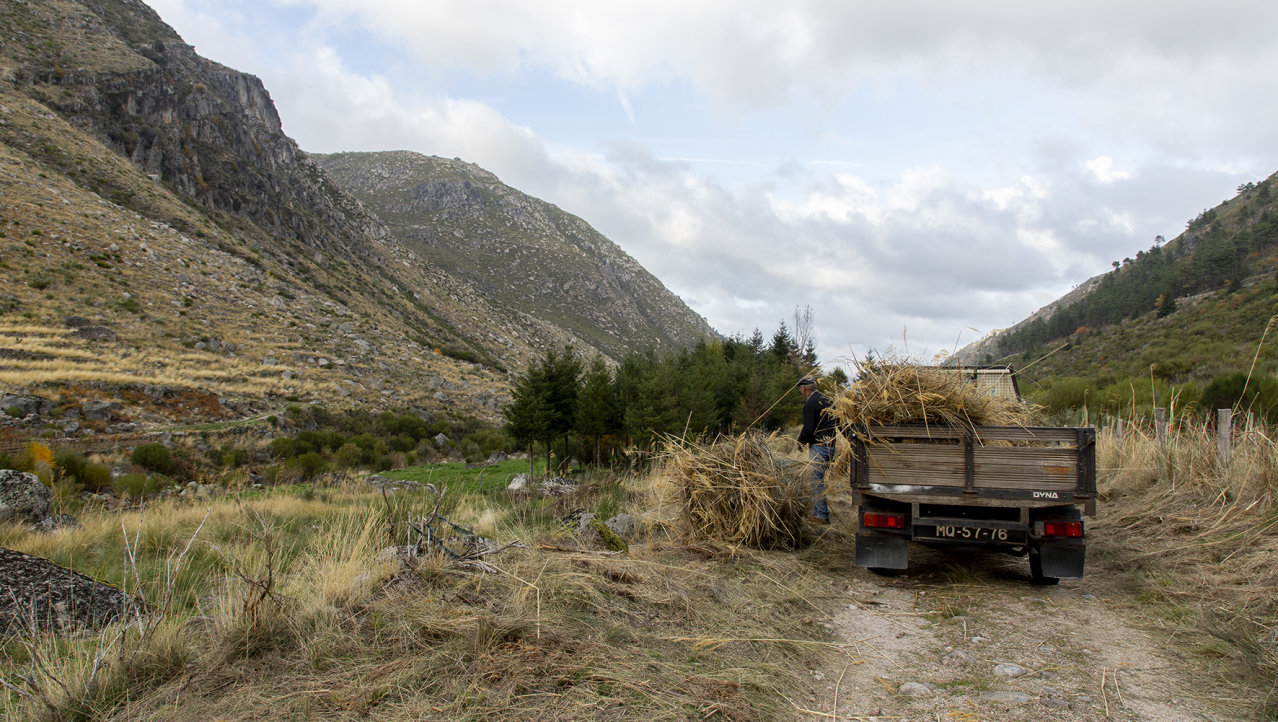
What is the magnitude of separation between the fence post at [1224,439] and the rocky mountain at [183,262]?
3137 centimetres

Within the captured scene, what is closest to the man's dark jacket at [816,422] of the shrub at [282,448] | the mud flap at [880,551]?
the mud flap at [880,551]

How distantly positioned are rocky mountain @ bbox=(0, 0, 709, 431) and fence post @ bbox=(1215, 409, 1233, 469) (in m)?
31.4

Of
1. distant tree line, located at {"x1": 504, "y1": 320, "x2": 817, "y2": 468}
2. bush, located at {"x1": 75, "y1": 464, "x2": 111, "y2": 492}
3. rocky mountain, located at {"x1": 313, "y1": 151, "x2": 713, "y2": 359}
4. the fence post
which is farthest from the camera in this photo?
rocky mountain, located at {"x1": 313, "y1": 151, "x2": 713, "y2": 359}

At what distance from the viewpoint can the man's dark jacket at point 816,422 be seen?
7914 mm

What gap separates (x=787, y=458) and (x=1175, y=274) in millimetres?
85294

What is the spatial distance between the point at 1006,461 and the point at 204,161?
74323mm

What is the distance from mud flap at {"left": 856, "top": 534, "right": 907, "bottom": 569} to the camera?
6359mm

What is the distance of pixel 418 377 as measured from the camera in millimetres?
45594

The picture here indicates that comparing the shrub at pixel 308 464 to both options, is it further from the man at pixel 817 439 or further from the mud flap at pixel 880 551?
the mud flap at pixel 880 551

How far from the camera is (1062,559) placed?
6.05 meters

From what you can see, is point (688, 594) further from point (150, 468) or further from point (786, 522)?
point (150, 468)

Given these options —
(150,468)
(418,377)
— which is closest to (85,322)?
(150,468)

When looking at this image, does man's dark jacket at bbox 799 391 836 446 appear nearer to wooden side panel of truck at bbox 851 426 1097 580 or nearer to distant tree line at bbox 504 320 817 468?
wooden side panel of truck at bbox 851 426 1097 580

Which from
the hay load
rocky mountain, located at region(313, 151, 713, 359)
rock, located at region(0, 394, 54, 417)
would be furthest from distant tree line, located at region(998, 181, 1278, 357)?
rock, located at region(0, 394, 54, 417)
